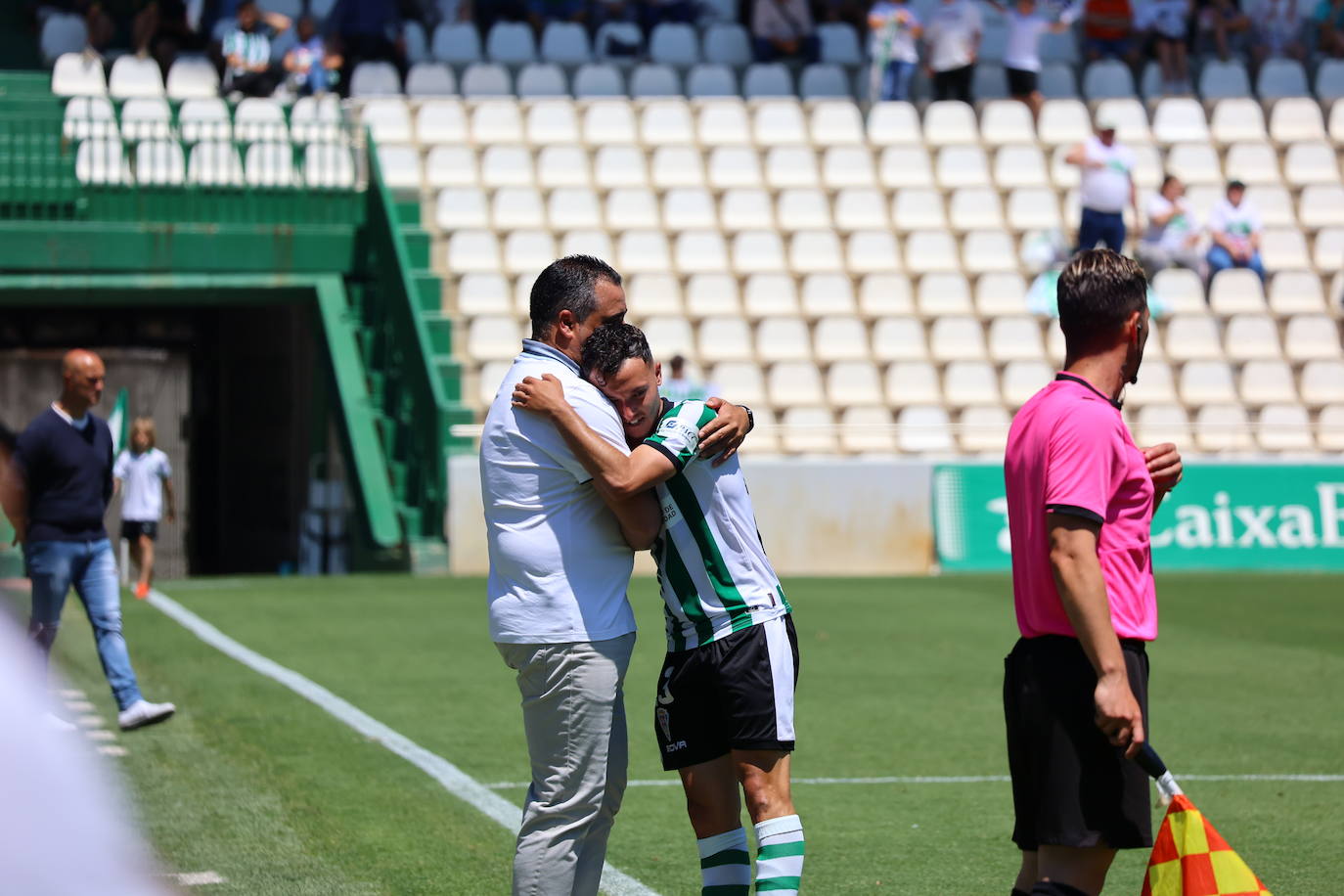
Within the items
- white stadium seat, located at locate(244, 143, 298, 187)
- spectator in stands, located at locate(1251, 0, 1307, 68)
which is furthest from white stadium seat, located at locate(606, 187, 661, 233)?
spectator in stands, located at locate(1251, 0, 1307, 68)

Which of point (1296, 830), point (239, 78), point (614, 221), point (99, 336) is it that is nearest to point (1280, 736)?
point (1296, 830)

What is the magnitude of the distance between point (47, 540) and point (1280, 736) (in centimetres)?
627

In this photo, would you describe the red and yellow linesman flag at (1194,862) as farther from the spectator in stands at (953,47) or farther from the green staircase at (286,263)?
the spectator in stands at (953,47)

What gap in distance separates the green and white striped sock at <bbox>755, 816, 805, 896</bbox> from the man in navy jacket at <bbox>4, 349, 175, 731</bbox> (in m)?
5.18

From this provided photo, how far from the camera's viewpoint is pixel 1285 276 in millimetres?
22828

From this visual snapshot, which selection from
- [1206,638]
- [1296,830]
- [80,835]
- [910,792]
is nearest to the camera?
[80,835]

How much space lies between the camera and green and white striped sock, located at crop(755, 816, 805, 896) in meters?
4.82

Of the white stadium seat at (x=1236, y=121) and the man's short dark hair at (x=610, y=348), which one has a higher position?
the white stadium seat at (x=1236, y=121)

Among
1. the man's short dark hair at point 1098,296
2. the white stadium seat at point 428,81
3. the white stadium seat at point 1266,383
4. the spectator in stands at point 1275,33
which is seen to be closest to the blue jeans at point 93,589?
the man's short dark hair at point 1098,296

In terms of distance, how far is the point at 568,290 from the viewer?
4738 mm

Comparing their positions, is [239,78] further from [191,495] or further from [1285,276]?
[1285,276]

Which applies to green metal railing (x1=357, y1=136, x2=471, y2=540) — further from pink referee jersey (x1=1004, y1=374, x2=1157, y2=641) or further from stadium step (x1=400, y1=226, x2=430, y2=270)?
pink referee jersey (x1=1004, y1=374, x2=1157, y2=641)

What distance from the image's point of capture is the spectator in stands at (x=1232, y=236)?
22.7 m

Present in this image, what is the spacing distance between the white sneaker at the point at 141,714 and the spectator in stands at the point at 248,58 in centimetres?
1400
